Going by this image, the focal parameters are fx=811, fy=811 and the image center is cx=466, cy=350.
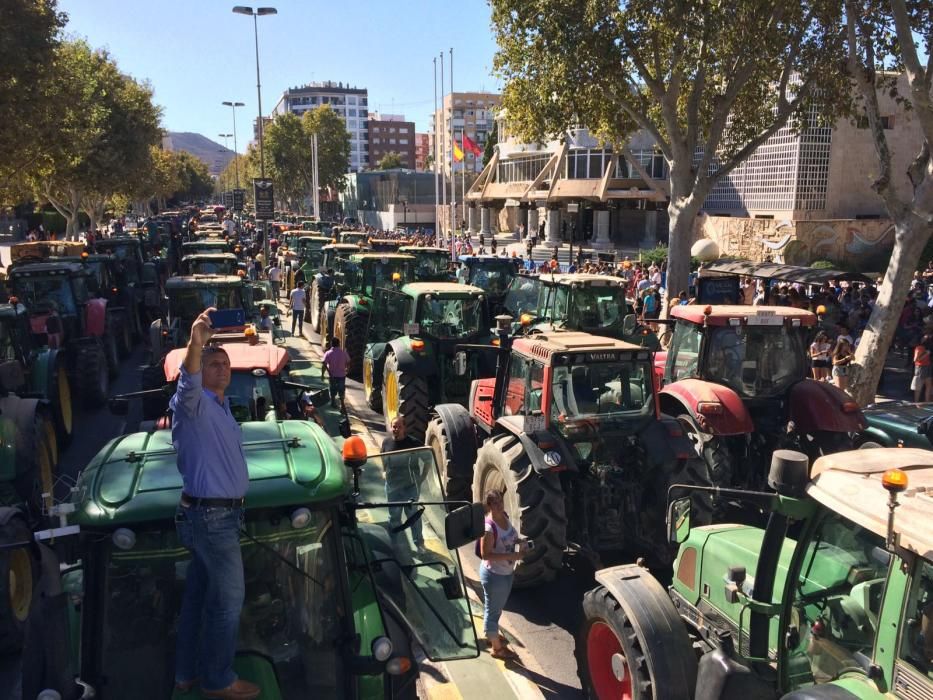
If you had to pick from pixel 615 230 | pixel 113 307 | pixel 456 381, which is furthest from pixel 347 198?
pixel 456 381

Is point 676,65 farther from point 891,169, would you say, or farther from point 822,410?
point 822,410

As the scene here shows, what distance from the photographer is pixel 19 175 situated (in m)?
20.2

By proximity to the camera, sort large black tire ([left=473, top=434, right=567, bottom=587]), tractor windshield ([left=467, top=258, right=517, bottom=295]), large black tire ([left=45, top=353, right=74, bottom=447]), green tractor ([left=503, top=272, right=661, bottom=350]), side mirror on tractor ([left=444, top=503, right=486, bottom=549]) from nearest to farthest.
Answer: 1. side mirror on tractor ([left=444, top=503, right=486, bottom=549])
2. large black tire ([left=473, top=434, right=567, bottom=587])
3. large black tire ([left=45, top=353, right=74, bottom=447])
4. green tractor ([left=503, top=272, right=661, bottom=350])
5. tractor windshield ([left=467, top=258, right=517, bottom=295])

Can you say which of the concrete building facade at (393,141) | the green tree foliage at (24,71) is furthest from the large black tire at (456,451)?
the concrete building facade at (393,141)

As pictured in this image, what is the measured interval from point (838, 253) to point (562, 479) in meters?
25.0

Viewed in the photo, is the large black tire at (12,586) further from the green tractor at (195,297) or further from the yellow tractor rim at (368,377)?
the yellow tractor rim at (368,377)

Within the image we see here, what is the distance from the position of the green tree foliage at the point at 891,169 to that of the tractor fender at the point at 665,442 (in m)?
6.68

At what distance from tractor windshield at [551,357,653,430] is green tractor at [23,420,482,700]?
324 cm

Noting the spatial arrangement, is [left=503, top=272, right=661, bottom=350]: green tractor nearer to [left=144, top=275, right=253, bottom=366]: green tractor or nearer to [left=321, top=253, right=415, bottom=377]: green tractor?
[left=321, top=253, right=415, bottom=377]: green tractor

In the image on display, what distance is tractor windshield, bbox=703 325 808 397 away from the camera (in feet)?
28.3

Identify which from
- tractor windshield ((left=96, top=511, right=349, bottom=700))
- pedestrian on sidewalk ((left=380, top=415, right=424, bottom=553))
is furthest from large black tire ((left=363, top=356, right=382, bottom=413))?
tractor windshield ((left=96, top=511, right=349, bottom=700))

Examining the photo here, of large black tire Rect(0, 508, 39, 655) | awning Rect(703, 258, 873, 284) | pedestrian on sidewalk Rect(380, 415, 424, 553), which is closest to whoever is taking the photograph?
pedestrian on sidewalk Rect(380, 415, 424, 553)

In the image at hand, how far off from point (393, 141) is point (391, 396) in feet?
492

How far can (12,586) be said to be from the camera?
5.99m
